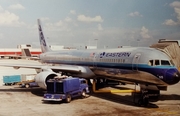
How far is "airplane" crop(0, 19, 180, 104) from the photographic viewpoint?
19016mm

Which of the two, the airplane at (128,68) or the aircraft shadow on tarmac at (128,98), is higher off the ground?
the airplane at (128,68)

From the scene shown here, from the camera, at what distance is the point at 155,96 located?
22.7 meters

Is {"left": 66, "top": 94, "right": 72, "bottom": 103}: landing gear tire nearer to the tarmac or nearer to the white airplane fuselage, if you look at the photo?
the tarmac

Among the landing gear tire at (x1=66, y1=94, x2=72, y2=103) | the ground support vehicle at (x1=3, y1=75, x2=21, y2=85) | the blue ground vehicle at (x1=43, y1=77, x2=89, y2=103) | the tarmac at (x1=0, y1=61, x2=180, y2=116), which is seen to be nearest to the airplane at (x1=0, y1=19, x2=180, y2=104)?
the tarmac at (x1=0, y1=61, x2=180, y2=116)

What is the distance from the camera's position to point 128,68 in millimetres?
21453

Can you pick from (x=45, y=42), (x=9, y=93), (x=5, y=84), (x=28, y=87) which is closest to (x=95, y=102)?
(x=9, y=93)

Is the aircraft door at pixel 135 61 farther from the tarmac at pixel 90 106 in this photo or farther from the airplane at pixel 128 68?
the tarmac at pixel 90 106

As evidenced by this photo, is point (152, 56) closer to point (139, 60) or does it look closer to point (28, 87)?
point (139, 60)

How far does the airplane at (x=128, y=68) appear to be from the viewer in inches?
749

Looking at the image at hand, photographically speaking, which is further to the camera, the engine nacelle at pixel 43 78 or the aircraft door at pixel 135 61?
the engine nacelle at pixel 43 78

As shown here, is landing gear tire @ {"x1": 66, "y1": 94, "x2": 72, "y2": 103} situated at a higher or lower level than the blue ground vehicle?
lower

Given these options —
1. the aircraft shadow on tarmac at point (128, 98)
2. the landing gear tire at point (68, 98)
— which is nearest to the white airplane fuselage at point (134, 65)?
the aircraft shadow on tarmac at point (128, 98)

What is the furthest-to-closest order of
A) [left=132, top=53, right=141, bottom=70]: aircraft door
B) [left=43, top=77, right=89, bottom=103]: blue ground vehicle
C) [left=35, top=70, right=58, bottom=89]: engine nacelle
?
[left=35, top=70, right=58, bottom=89]: engine nacelle → [left=43, top=77, right=89, bottom=103]: blue ground vehicle → [left=132, top=53, right=141, bottom=70]: aircraft door

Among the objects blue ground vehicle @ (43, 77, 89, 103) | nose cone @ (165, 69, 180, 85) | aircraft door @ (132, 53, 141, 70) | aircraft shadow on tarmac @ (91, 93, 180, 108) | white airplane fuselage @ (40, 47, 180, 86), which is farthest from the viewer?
aircraft shadow on tarmac @ (91, 93, 180, 108)
